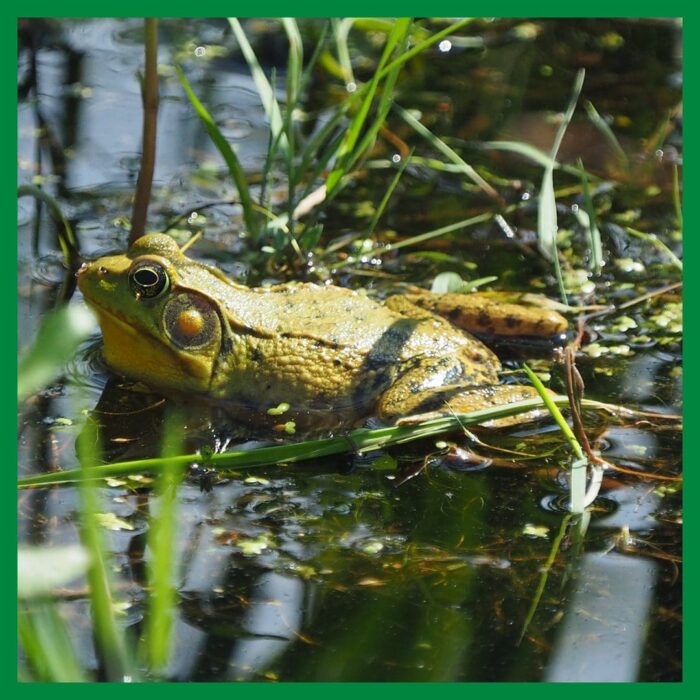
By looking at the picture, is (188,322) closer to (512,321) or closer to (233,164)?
(233,164)

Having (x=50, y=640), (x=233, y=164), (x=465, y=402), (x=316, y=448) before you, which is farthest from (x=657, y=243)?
(x=50, y=640)

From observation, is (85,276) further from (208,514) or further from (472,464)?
(472,464)

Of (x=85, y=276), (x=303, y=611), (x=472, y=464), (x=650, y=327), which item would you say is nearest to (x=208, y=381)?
(x=85, y=276)

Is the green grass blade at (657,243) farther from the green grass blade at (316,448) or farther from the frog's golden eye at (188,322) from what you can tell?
the frog's golden eye at (188,322)

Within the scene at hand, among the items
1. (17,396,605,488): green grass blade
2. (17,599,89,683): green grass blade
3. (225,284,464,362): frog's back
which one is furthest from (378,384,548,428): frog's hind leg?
(17,599,89,683): green grass blade

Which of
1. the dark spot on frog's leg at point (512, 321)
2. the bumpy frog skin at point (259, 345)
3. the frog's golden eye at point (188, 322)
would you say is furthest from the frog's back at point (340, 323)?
the dark spot on frog's leg at point (512, 321)
